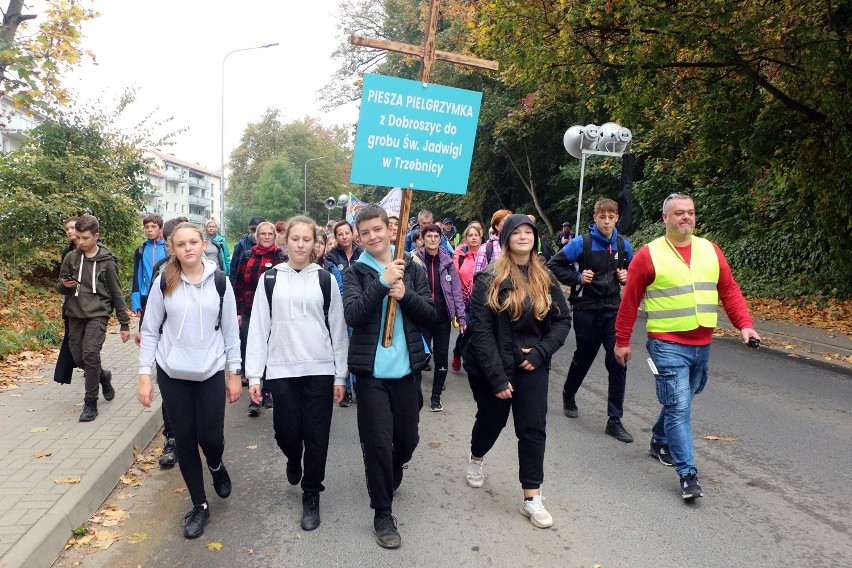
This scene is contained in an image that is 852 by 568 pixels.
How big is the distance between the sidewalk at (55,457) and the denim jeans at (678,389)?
378 centimetres

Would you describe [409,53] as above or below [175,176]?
above

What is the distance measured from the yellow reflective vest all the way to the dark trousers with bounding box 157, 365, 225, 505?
113 inches

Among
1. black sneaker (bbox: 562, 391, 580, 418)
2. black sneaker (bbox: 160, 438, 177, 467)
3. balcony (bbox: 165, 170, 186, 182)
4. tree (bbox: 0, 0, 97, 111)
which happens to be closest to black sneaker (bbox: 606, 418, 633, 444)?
black sneaker (bbox: 562, 391, 580, 418)

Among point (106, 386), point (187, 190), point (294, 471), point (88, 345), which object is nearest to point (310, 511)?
point (294, 471)

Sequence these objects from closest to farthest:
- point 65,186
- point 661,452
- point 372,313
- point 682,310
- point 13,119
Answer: point 372,313 → point 682,310 → point 661,452 → point 13,119 → point 65,186

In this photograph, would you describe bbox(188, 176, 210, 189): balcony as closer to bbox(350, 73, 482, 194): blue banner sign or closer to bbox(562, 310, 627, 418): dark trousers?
bbox(562, 310, 627, 418): dark trousers

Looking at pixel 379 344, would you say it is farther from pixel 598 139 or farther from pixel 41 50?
pixel 598 139

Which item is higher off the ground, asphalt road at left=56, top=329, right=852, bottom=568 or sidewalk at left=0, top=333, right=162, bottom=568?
asphalt road at left=56, top=329, right=852, bottom=568

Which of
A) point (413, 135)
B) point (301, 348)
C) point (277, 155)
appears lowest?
point (301, 348)

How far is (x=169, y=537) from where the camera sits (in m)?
3.86

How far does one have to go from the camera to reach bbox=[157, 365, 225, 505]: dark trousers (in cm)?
381

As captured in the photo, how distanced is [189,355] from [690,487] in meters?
3.22

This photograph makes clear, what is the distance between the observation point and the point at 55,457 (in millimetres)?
4844

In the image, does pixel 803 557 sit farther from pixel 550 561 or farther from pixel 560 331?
pixel 560 331
